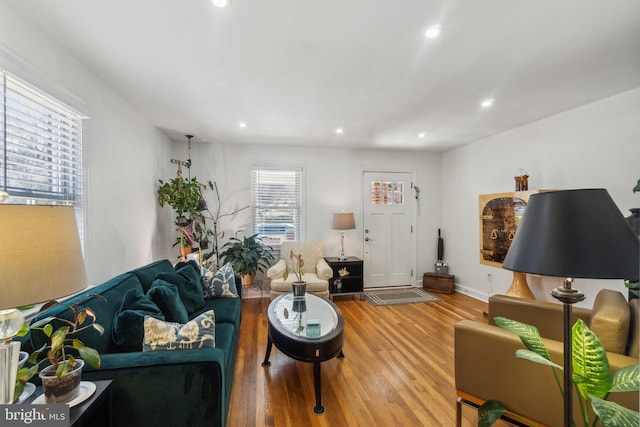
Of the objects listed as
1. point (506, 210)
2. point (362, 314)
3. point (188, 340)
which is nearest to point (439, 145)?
point (506, 210)

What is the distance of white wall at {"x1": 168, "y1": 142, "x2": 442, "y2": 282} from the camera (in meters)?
4.48

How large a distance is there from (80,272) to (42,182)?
139 cm

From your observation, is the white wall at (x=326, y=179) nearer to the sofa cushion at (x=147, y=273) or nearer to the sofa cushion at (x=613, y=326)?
the sofa cushion at (x=147, y=273)

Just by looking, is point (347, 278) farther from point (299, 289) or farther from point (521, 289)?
point (521, 289)

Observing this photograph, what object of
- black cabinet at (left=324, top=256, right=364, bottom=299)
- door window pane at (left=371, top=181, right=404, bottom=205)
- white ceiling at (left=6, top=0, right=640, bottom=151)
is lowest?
black cabinet at (left=324, top=256, right=364, bottom=299)

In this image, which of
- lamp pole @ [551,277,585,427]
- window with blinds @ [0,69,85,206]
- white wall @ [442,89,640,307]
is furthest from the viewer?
white wall @ [442,89,640,307]

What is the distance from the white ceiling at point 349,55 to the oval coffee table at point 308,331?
2.05 m

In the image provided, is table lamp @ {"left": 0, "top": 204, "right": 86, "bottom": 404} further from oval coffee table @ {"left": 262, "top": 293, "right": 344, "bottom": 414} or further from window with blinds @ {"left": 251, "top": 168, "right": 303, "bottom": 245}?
window with blinds @ {"left": 251, "top": 168, "right": 303, "bottom": 245}

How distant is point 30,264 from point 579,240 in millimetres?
1646

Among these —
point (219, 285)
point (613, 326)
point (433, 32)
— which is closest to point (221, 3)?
point (433, 32)

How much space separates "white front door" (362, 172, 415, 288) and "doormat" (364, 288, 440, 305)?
27cm

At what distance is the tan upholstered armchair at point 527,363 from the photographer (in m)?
1.39

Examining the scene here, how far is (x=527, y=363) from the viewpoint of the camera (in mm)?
1476

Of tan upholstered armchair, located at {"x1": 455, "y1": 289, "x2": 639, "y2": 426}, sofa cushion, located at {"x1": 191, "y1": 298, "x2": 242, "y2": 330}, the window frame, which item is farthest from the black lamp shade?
the window frame
